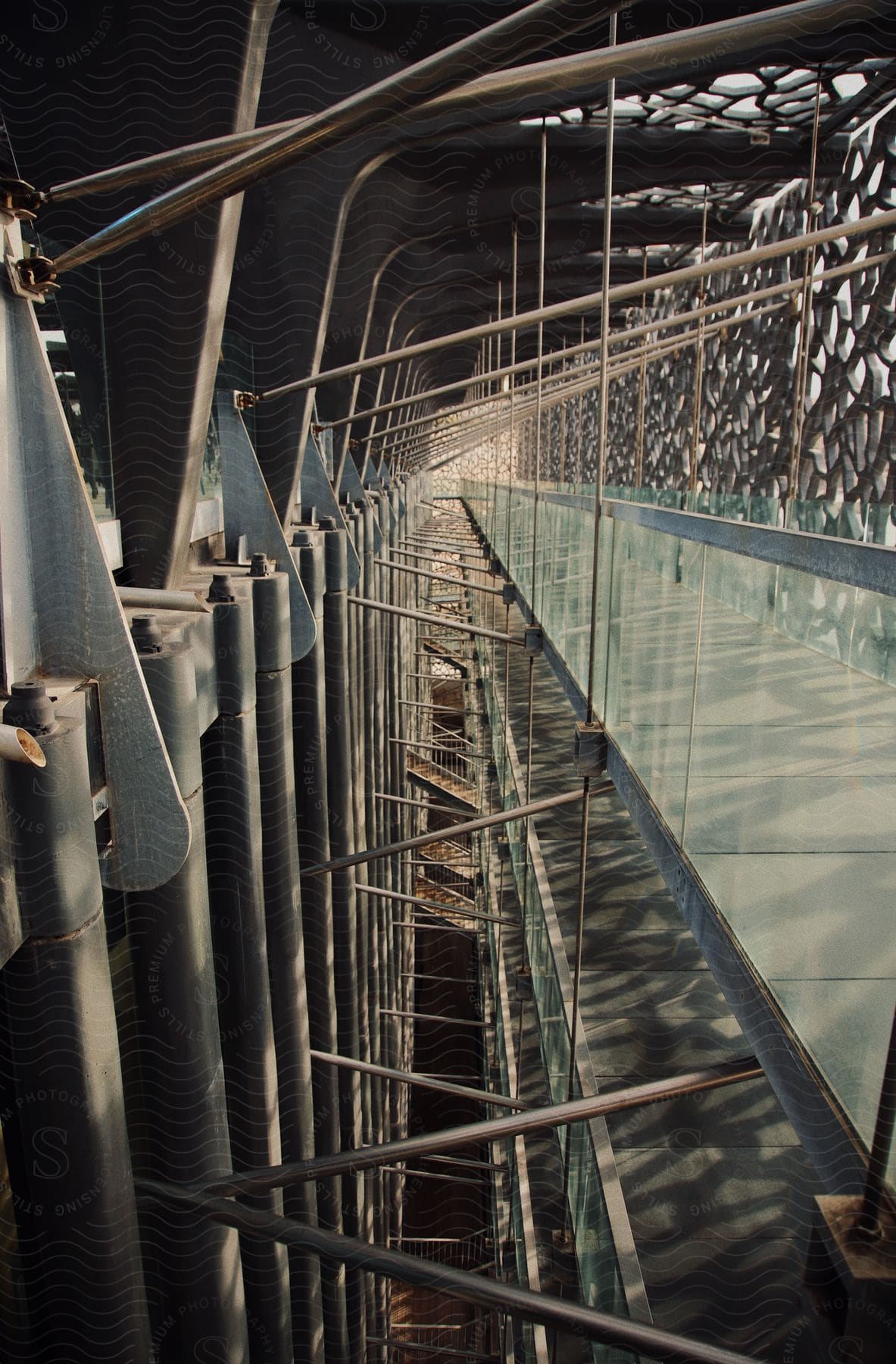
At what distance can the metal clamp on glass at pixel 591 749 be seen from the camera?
1404mm

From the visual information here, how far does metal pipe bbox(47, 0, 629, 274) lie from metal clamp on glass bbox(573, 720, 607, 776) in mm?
879

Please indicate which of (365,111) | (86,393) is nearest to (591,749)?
(86,393)

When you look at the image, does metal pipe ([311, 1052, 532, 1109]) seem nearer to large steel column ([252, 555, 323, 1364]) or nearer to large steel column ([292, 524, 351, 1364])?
large steel column ([292, 524, 351, 1364])

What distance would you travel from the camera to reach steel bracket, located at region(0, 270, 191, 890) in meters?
0.66

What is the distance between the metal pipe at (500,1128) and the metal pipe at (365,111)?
2.59 feet

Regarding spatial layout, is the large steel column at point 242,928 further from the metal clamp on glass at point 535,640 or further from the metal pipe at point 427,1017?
the metal pipe at point 427,1017

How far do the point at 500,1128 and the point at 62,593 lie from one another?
0.71 m

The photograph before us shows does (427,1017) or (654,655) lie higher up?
(654,655)

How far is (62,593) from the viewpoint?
0.70 metres

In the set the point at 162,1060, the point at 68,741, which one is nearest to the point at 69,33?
the point at 68,741

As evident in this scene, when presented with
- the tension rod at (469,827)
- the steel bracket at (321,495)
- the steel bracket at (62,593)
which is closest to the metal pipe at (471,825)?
the tension rod at (469,827)

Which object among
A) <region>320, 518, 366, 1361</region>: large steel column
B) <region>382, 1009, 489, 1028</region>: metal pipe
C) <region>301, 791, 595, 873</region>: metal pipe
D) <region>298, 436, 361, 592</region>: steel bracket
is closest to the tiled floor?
<region>301, 791, 595, 873</region>: metal pipe

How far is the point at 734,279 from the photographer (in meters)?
5.00

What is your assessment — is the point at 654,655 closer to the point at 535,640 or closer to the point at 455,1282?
the point at 455,1282
